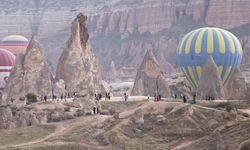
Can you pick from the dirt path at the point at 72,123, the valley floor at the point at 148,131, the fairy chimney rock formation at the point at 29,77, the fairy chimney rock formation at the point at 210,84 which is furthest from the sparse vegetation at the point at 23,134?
the fairy chimney rock formation at the point at 29,77

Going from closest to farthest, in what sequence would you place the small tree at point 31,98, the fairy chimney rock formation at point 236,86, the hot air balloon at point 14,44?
the small tree at point 31,98, the fairy chimney rock formation at point 236,86, the hot air balloon at point 14,44

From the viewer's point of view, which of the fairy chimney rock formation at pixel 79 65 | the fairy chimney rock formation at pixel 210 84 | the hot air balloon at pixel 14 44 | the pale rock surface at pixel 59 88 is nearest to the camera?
the fairy chimney rock formation at pixel 210 84

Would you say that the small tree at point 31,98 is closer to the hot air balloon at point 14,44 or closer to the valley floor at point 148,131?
the valley floor at point 148,131

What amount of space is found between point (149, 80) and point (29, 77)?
47.5 ft

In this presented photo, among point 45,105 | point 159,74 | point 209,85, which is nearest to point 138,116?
point 45,105

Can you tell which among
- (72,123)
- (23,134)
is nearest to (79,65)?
(72,123)

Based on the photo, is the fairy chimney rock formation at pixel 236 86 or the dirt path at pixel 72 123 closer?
the dirt path at pixel 72 123

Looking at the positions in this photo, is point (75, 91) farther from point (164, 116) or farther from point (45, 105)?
point (164, 116)

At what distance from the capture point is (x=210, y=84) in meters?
60.5

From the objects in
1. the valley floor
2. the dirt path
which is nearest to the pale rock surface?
the dirt path

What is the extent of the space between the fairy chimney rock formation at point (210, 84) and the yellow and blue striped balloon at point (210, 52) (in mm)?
4285

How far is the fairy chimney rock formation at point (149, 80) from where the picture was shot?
7334cm

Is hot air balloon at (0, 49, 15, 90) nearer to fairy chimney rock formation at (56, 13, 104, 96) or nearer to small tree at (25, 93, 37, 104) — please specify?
fairy chimney rock formation at (56, 13, 104, 96)

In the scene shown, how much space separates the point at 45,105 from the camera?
183 feet
